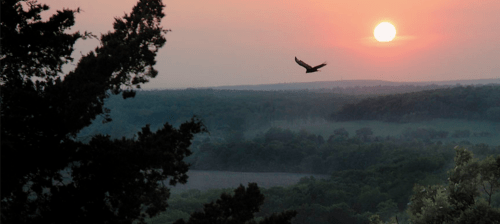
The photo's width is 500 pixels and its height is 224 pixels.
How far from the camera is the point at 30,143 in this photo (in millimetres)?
12906

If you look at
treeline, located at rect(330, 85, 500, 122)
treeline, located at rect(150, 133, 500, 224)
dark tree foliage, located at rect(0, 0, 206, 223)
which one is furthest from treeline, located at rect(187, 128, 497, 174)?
dark tree foliage, located at rect(0, 0, 206, 223)

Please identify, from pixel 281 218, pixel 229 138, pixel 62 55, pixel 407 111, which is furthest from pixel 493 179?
pixel 407 111

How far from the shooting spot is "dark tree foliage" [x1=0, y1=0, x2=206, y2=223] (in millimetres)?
12195

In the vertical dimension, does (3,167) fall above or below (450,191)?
above

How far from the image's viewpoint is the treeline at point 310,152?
114 m

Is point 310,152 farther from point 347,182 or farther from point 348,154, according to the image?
point 347,182

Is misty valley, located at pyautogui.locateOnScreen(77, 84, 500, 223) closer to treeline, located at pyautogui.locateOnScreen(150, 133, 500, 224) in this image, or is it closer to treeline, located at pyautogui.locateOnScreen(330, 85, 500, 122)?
treeline, located at pyautogui.locateOnScreen(150, 133, 500, 224)

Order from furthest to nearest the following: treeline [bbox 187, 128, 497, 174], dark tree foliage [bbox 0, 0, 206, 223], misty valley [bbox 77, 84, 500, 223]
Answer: treeline [bbox 187, 128, 497, 174] → misty valley [bbox 77, 84, 500, 223] → dark tree foliage [bbox 0, 0, 206, 223]

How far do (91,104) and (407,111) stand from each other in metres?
169

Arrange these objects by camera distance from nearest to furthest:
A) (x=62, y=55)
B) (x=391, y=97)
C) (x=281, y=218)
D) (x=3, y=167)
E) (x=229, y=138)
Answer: (x=3, y=167), (x=281, y=218), (x=62, y=55), (x=229, y=138), (x=391, y=97)

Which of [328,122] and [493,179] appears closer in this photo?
[493,179]

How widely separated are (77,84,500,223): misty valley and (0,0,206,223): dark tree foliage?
3.68 feet

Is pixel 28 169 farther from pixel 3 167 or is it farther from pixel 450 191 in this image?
pixel 450 191

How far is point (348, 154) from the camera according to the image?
11744 centimetres
